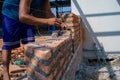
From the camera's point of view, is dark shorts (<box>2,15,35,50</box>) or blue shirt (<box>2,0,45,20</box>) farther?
dark shorts (<box>2,15,35,50</box>)

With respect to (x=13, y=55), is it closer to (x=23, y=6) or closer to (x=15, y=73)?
(x=15, y=73)

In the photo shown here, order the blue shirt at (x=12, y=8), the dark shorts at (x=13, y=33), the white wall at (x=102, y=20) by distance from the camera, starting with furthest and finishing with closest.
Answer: the white wall at (x=102, y=20) → the dark shorts at (x=13, y=33) → the blue shirt at (x=12, y=8)

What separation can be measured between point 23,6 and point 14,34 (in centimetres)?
130

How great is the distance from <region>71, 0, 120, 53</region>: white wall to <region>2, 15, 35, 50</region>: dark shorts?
3.49 metres

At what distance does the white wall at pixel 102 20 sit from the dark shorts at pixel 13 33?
349 centimetres

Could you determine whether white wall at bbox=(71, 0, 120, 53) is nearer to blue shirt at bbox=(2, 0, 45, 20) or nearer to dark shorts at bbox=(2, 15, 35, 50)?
dark shorts at bbox=(2, 15, 35, 50)

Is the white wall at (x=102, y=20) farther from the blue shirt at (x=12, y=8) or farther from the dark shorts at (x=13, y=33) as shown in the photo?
the blue shirt at (x=12, y=8)

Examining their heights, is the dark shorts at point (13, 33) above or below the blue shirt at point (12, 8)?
below

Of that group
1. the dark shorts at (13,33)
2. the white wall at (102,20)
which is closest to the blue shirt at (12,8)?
the dark shorts at (13,33)

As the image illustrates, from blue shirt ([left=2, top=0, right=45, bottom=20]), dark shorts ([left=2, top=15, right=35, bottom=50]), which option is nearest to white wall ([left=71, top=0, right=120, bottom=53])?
dark shorts ([left=2, top=15, right=35, bottom=50])

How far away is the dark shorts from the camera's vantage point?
3.35m

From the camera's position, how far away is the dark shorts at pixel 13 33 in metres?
3.35

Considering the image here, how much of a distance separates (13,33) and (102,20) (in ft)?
12.3

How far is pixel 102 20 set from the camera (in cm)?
675
